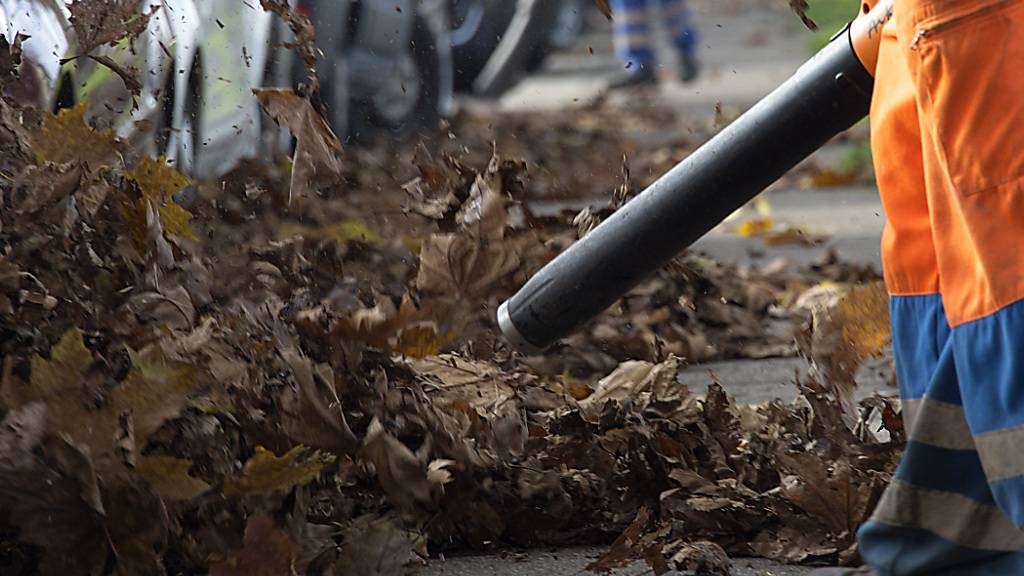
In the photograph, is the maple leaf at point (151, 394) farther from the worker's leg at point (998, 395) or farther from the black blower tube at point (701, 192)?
the worker's leg at point (998, 395)

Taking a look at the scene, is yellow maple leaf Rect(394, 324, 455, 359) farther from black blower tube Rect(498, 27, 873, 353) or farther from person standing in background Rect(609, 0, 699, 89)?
person standing in background Rect(609, 0, 699, 89)

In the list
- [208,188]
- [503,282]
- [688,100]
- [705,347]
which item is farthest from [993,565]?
[688,100]

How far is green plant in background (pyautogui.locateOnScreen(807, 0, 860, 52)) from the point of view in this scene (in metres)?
14.2

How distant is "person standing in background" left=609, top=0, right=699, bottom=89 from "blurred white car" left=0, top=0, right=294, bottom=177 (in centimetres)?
661

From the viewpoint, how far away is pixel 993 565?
2.06 metres

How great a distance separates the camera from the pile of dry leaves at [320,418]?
212 centimetres

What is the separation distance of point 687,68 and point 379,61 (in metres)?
9.26

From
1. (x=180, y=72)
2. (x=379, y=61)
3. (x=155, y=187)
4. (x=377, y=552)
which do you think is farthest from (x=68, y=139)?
(x=379, y=61)

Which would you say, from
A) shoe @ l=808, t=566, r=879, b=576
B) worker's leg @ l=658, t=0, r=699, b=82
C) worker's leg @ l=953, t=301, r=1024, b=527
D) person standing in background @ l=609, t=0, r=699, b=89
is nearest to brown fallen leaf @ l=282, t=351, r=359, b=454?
shoe @ l=808, t=566, r=879, b=576

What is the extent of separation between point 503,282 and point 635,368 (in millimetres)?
359

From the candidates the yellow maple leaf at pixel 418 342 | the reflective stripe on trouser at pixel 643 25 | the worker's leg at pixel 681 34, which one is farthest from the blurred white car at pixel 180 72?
the worker's leg at pixel 681 34

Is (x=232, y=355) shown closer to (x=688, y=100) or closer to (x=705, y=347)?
(x=705, y=347)

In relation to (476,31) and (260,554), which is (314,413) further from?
(476,31)

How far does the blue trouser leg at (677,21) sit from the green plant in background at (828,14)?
156 centimetres
